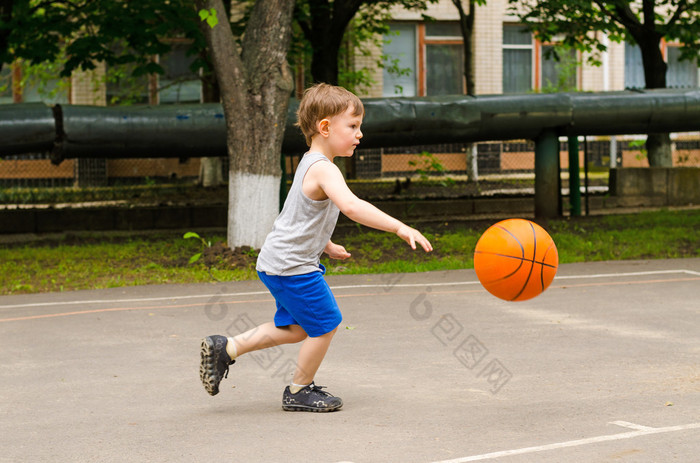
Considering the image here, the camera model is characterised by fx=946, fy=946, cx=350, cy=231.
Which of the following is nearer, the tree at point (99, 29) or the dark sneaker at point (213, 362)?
the dark sneaker at point (213, 362)

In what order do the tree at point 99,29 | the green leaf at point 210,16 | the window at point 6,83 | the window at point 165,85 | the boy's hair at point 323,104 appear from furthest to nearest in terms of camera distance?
the window at point 6,83 → the window at point 165,85 → the tree at point 99,29 → the green leaf at point 210,16 → the boy's hair at point 323,104

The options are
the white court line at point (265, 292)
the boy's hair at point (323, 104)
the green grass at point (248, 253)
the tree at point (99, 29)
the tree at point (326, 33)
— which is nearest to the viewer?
the boy's hair at point (323, 104)

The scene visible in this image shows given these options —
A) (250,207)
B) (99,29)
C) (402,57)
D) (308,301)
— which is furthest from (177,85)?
(308,301)

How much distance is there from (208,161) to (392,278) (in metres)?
14.8

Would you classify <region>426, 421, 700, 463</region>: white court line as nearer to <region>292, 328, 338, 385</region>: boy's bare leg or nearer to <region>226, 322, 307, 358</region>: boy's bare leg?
<region>292, 328, 338, 385</region>: boy's bare leg

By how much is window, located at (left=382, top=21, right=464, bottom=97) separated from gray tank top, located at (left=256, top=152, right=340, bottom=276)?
83.8ft

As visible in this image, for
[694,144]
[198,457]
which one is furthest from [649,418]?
[694,144]

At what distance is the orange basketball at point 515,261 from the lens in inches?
249

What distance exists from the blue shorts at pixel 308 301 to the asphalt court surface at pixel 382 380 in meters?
0.55

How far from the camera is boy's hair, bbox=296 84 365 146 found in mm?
5305

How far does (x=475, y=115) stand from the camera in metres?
16.0

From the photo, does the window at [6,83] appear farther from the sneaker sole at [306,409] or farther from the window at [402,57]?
the sneaker sole at [306,409]

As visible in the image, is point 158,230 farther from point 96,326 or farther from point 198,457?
point 198,457

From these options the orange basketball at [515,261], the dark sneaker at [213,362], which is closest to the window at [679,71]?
the orange basketball at [515,261]
